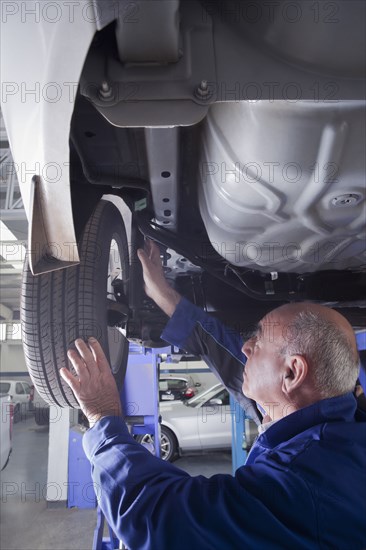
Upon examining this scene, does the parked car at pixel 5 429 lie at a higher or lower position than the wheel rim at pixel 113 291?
lower

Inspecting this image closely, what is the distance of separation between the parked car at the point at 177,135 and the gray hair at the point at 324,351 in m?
0.25

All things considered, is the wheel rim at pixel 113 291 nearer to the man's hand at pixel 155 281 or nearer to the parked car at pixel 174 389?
the man's hand at pixel 155 281

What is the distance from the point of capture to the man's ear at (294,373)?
3.14 ft

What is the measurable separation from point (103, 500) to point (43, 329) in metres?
0.58

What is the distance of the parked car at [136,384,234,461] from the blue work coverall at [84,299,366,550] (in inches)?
166

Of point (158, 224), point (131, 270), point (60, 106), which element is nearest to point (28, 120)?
point (60, 106)

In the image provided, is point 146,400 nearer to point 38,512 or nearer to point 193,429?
point 38,512

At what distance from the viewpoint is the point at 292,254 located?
1288mm

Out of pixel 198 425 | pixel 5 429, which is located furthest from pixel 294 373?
pixel 198 425

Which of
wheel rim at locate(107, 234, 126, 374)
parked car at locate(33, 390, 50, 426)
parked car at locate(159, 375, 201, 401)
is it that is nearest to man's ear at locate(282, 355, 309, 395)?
wheel rim at locate(107, 234, 126, 374)

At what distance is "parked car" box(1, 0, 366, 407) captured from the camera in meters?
0.67

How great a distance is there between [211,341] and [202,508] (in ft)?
2.92

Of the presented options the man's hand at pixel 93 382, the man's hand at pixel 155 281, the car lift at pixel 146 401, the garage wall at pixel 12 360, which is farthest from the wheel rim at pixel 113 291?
the garage wall at pixel 12 360

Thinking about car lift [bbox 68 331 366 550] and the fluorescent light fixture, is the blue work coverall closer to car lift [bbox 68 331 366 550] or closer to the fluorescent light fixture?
car lift [bbox 68 331 366 550]
